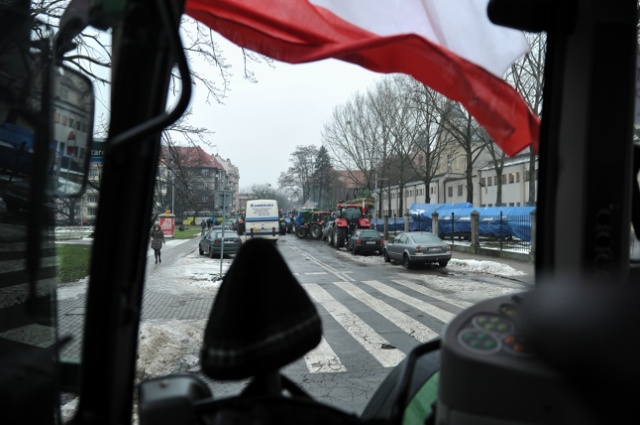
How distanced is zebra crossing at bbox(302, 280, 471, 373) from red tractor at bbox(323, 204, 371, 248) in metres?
15.4

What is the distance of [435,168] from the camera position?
3264 mm

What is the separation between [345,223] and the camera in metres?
30.5

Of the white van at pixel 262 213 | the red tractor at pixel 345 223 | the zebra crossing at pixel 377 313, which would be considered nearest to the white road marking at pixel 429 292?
the zebra crossing at pixel 377 313

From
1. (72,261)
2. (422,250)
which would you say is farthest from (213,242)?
(72,261)

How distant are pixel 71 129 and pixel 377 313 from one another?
8674 millimetres

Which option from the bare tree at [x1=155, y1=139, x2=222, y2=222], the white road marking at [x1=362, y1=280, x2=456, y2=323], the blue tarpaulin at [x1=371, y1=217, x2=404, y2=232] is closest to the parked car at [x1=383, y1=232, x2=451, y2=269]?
the white road marking at [x1=362, y1=280, x2=456, y2=323]

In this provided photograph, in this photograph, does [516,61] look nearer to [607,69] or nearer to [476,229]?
[607,69]

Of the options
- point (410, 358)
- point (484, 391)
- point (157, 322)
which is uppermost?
point (484, 391)

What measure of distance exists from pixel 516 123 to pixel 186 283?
37.5 feet

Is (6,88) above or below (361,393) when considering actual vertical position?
above

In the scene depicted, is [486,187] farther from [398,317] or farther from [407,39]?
[398,317]

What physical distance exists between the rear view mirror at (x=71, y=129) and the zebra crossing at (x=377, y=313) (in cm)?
A: 230

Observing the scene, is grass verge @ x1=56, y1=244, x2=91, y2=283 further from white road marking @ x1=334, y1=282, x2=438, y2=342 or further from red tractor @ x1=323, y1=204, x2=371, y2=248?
red tractor @ x1=323, y1=204, x2=371, y2=248

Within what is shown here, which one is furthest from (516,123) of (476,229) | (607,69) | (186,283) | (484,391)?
(476,229)
